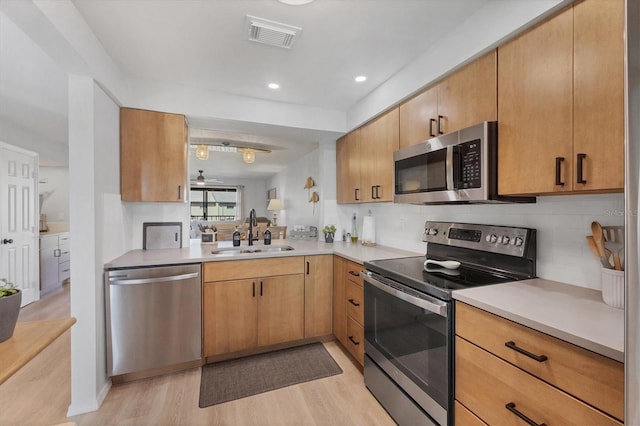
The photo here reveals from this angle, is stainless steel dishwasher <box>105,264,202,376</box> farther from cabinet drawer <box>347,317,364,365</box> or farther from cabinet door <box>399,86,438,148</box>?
cabinet door <box>399,86,438,148</box>

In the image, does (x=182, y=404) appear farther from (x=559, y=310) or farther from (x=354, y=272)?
(x=559, y=310)

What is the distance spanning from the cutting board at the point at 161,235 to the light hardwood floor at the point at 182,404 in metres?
1.12

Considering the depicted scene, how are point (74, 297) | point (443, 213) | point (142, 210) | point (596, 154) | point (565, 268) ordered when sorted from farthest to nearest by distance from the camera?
point (142, 210)
point (443, 213)
point (74, 297)
point (565, 268)
point (596, 154)

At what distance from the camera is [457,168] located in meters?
1.64

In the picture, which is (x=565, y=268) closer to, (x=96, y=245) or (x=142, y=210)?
(x=96, y=245)

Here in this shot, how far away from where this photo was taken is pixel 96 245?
1.90m

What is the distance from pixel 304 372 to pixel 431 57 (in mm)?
2437

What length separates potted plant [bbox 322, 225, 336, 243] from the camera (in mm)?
3268

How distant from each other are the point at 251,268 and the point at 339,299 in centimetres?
83

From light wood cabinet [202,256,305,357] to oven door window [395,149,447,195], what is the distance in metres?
1.14

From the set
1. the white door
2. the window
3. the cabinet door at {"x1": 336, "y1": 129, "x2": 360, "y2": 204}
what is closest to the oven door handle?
the cabinet door at {"x1": 336, "y1": 129, "x2": 360, "y2": 204}

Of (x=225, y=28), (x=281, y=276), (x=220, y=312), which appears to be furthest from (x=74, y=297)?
(x=225, y=28)

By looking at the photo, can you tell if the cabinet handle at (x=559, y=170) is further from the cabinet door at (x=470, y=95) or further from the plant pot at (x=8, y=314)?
the plant pot at (x=8, y=314)

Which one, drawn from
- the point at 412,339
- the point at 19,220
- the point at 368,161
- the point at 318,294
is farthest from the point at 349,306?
the point at 19,220
